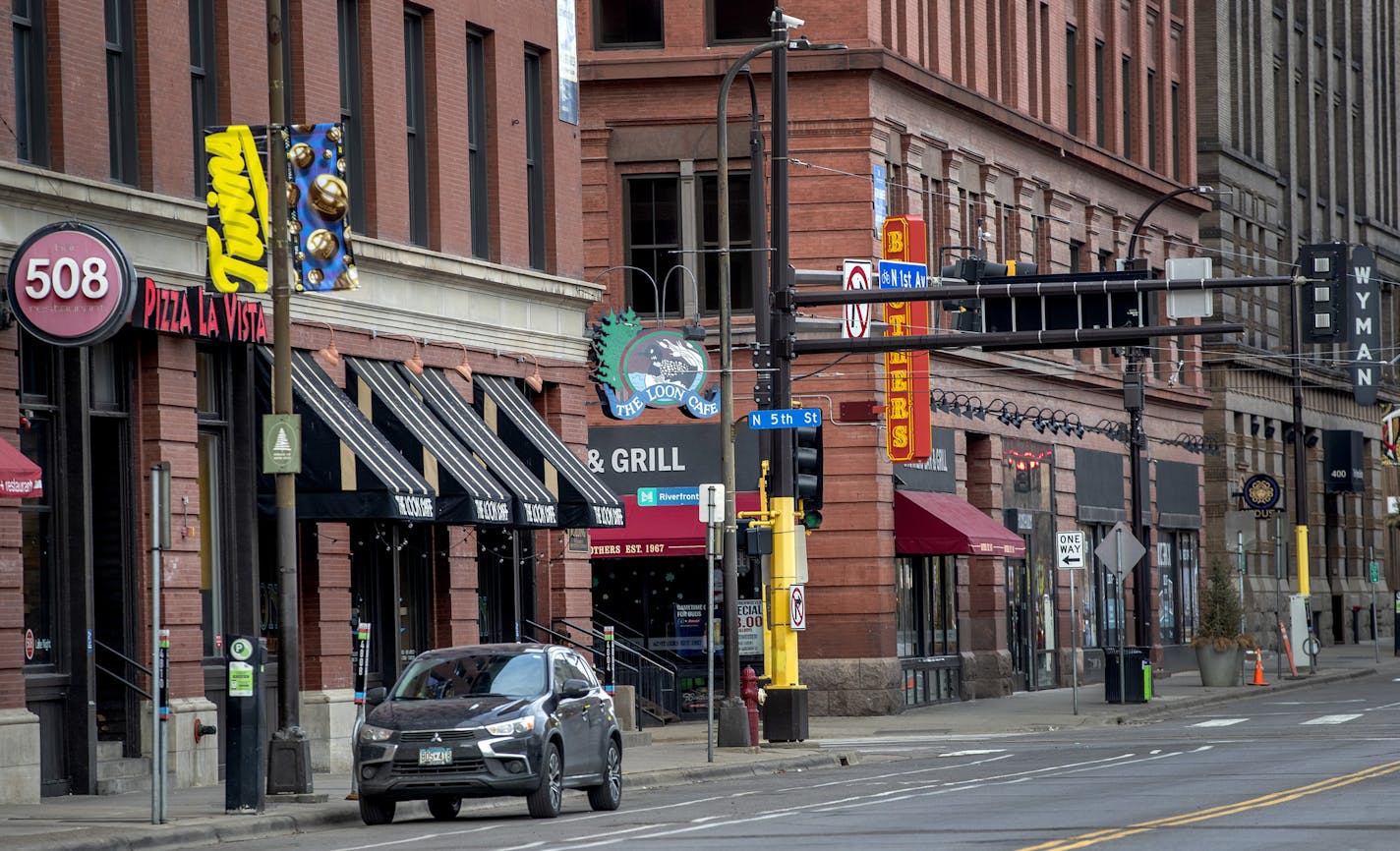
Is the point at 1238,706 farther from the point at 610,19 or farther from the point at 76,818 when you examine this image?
the point at 76,818

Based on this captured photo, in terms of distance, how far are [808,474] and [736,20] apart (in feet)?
44.1

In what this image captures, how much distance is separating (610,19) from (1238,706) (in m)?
16.8

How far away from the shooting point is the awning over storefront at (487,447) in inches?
1208

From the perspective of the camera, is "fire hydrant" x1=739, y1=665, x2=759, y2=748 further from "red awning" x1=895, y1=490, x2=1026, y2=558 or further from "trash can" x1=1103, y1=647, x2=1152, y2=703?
"trash can" x1=1103, y1=647, x2=1152, y2=703

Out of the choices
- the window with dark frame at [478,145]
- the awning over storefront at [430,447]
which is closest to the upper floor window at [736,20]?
the window with dark frame at [478,145]

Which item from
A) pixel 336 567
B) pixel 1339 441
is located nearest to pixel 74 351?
pixel 336 567

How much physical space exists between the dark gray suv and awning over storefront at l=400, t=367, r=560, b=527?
7.74 meters

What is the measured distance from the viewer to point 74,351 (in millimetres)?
24391

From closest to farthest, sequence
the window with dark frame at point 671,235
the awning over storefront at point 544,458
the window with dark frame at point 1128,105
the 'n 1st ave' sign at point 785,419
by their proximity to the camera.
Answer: the 'n 1st ave' sign at point 785,419, the awning over storefront at point 544,458, the window with dark frame at point 671,235, the window with dark frame at point 1128,105

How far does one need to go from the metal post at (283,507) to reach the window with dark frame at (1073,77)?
3326 cm

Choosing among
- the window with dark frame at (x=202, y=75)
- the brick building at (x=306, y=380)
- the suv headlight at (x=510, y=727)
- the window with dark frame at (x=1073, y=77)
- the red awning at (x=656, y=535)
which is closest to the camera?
the suv headlight at (x=510, y=727)

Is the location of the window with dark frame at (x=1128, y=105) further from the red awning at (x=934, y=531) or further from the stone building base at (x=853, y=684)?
the stone building base at (x=853, y=684)

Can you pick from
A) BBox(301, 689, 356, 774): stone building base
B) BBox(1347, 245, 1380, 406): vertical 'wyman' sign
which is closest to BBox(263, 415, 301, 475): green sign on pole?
BBox(301, 689, 356, 774): stone building base

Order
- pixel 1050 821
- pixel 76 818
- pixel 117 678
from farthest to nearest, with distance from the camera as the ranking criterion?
pixel 117 678 < pixel 76 818 < pixel 1050 821
